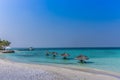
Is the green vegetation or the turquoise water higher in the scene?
the green vegetation

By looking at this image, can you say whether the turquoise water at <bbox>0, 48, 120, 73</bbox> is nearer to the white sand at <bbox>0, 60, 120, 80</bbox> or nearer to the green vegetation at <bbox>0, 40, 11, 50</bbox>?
the white sand at <bbox>0, 60, 120, 80</bbox>

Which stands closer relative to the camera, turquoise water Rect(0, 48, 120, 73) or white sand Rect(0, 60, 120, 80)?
white sand Rect(0, 60, 120, 80)

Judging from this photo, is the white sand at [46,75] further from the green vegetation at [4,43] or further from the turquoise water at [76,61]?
the green vegetation at [4,43]

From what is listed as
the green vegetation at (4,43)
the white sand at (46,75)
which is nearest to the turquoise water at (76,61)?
the white sand at (46,75)

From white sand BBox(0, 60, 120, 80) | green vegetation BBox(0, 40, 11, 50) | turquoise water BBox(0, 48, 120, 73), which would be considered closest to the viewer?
white sand BBox(0, 60, 120, 80)

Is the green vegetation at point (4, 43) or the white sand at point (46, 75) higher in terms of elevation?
the green vegetation at point (4, 43)

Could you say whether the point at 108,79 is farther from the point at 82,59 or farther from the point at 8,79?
the point at 82,59

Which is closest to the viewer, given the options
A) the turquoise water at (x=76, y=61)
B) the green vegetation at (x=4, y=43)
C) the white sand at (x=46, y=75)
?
the white sand at (x=46, y=75)

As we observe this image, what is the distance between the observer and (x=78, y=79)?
15367 mm

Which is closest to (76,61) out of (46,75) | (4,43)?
(46,75)

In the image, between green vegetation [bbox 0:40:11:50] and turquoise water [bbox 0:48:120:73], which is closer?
turquoise water [bbox 0:48:120:73]

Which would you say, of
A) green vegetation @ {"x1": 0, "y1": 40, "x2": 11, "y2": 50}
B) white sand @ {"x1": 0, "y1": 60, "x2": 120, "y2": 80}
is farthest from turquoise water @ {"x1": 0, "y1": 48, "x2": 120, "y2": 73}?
green vegetation @ {"x1": 0, "y1": 40, "x2": 11, "y2": 50}

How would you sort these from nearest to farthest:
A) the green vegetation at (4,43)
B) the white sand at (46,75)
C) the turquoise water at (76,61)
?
the white sand at (46,75), the turquoise water at (76,61), the green vegetation at (4,43)

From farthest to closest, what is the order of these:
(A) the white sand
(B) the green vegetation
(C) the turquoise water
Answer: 1. (B) the green vegetation
2. (C) the turquoise water
3. (A) the white sand
